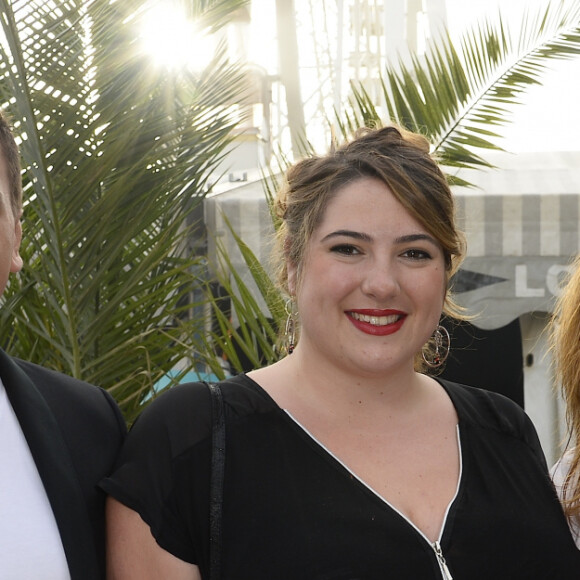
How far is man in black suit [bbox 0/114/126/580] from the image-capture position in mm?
1473

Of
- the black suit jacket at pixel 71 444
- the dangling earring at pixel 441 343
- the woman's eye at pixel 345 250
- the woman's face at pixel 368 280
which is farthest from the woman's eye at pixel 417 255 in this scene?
the black suit jacket at pixel 71 444

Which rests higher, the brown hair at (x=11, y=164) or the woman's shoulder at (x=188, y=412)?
the brown hair at (x=11, y=164)

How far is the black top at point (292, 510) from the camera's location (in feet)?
5.60

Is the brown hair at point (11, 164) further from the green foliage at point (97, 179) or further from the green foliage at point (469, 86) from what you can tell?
the green foliage at point (469, 86)

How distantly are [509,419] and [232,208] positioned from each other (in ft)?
8.67

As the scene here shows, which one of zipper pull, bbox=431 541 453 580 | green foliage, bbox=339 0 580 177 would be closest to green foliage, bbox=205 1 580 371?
→ green foliage, bbox=339 0 580 177

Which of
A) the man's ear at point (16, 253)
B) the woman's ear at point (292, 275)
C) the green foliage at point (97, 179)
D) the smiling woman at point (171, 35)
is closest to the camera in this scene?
the man's ear at point (16, 253)

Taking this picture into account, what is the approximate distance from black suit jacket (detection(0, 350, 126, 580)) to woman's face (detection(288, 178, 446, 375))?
1.56 ft

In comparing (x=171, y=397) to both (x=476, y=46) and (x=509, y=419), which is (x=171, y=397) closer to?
(x=509, y=419)

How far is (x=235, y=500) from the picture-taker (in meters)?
1.74

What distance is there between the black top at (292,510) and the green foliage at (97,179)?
1394 mm

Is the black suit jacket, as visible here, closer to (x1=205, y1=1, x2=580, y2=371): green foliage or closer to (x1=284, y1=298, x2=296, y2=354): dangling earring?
(x1=284, y1=298, x2=296, y2=354): dangling earring

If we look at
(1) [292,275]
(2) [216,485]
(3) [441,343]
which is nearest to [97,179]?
(1) [292,275]

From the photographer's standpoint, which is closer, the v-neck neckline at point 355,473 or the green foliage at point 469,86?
the v-neck neckline at point 355,473
